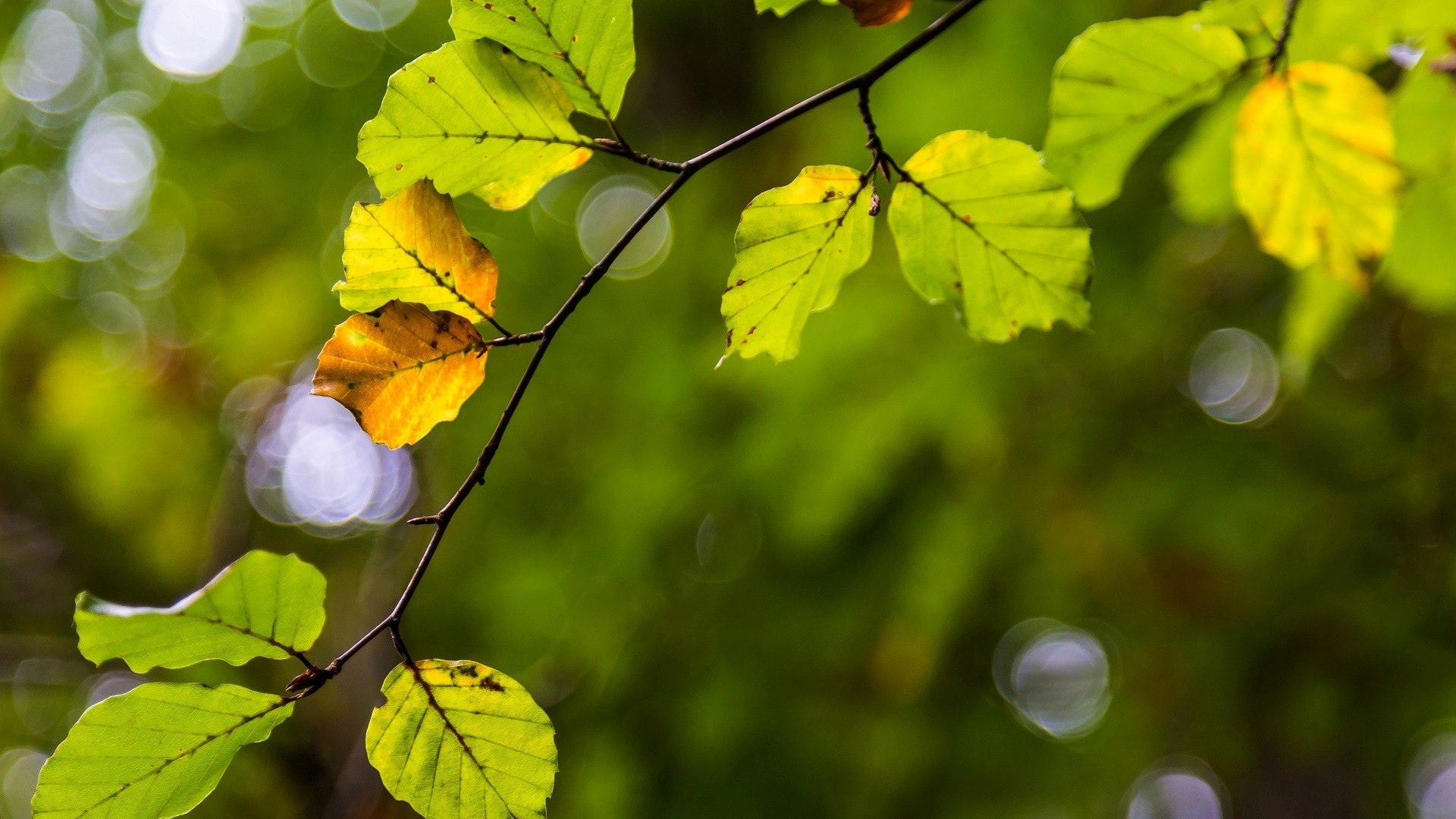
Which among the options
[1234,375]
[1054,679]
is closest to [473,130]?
[1234,375]

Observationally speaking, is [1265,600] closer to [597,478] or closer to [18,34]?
[597,478]

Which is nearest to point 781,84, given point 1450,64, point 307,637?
point 1450,64

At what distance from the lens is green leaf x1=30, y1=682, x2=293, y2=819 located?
1.05 ft

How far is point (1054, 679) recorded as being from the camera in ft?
9.42

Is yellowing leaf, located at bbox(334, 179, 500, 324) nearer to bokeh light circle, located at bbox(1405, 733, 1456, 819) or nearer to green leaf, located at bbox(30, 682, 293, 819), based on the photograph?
green leaf, located at bbox(30, 682, 293, 819)

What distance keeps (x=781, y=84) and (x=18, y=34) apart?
6.70ft

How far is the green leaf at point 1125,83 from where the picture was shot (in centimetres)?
45

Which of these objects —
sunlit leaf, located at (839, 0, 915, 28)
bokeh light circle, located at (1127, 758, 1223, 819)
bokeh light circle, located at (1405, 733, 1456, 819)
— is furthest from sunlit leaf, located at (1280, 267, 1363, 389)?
bokeh light circle, located at (1405, 733, 1456, 819)

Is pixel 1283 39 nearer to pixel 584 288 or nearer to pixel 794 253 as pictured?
pixel 794 253

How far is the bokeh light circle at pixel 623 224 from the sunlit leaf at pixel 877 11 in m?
1.65

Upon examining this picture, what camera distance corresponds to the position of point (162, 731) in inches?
12.9

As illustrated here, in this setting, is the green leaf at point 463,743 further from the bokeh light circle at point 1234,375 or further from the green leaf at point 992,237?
the bokeh light circle at point 1234,375

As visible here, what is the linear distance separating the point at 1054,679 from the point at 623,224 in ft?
7.04

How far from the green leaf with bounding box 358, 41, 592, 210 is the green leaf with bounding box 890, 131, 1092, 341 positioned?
17 centimetres
